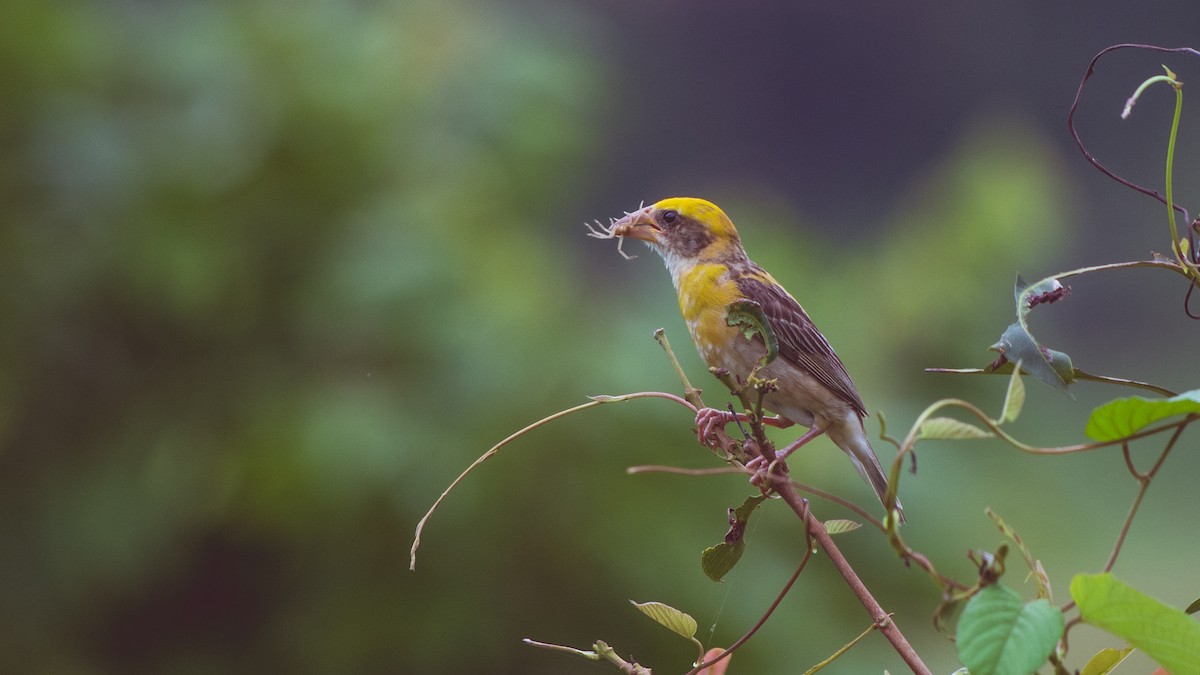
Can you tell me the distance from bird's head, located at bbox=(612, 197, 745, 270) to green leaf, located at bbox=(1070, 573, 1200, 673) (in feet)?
3.54

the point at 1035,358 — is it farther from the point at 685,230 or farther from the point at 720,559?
the point at 685,230

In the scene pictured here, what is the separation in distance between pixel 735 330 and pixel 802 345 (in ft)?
0.48

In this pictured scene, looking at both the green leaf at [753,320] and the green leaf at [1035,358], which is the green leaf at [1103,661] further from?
the green leaf at [753,320]

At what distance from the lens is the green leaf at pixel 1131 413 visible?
561mm

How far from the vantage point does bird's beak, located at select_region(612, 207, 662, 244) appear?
1560 millimetres

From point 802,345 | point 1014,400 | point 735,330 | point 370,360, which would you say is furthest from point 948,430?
point 370,360

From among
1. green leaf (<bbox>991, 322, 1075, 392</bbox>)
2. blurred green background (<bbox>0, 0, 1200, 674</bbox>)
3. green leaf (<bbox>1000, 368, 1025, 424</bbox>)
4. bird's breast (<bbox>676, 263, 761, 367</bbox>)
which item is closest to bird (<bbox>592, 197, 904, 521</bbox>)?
bird's breast (<bbox>676, 263, 761, 367</bbox>)

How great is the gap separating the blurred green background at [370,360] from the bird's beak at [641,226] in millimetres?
775

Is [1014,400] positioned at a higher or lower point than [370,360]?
higher

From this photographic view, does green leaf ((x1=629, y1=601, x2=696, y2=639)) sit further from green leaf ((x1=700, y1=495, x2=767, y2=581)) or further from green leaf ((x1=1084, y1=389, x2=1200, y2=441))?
green leaf ((x1=1084, y1=389, x2=1200, y2=441))

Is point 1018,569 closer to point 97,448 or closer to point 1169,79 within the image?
point 97,448

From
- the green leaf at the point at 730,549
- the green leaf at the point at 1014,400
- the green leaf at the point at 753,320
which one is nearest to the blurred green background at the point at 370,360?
the green leaf at the point at 730,549

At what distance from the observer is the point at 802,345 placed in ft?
5.22

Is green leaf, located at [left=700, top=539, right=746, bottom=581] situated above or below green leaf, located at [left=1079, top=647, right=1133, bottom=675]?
above
